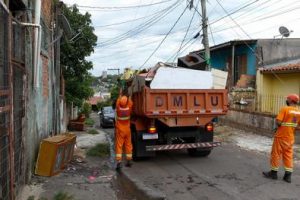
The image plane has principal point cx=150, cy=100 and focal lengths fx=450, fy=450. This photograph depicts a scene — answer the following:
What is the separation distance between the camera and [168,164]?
11.0 meters

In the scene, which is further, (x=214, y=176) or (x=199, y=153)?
(x=199, y=153)

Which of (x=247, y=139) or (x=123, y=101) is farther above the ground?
(x=123, y=101)

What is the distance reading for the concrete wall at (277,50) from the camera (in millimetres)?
23422

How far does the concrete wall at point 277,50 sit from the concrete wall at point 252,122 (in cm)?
396

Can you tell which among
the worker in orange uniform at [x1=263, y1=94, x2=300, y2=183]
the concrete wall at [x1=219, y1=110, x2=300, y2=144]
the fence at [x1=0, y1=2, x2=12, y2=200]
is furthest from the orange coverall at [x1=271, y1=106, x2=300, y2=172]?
the concrete wall at [x1=219, y1=110, x2=300, y2=144]

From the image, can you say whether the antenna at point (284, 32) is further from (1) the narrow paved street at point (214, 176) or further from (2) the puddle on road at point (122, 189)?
(2) the puddle on road at point (122, 189)

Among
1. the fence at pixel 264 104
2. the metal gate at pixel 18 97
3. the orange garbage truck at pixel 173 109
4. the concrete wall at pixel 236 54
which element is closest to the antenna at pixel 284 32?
the concrete wall at pixel 236 54

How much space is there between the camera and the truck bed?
10.4 metres

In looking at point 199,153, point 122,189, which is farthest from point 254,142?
point 122,189

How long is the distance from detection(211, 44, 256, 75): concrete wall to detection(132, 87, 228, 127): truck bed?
42.0 feet

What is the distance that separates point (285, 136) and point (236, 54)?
16366 millimetres

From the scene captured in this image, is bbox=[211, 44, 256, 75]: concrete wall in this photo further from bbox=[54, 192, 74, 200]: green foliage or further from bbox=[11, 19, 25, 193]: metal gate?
bbox=[54, 192, 74, 200]: green foliage

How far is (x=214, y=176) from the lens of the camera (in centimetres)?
931

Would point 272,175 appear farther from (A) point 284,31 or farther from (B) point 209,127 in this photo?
(A) point 284,31
